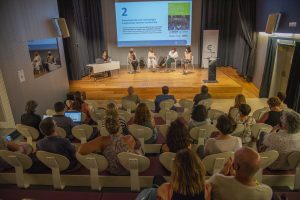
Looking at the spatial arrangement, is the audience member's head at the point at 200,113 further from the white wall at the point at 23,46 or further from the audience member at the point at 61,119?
the white wall at the point at 23,46

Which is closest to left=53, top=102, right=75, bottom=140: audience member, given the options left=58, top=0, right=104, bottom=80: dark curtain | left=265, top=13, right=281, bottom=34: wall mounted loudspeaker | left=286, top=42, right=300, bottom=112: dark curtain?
left=286, top=42, right=300, bottom=112: dark curtain

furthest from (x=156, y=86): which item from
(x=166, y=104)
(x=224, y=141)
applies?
(x=224, y=141)

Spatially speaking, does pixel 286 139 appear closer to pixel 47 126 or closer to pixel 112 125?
pixel 112 125

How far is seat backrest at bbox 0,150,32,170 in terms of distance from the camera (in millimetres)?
2609

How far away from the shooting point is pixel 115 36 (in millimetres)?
11234

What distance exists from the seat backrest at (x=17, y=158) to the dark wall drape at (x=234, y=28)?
8643mm

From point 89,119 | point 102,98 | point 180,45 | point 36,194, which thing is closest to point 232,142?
point 36,194

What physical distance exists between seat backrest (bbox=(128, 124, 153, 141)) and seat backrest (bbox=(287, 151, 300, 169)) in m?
1.67

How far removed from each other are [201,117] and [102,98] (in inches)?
208

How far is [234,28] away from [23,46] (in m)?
9.11

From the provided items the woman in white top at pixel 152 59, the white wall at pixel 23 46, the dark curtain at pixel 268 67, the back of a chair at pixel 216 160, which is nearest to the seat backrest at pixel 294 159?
the back of a chair at pixel 216 160

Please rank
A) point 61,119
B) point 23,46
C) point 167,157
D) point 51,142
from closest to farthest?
point 167,157 < point 51,142 < point 61,119 < point 23,46

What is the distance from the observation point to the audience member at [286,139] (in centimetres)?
262

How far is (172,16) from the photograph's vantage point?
10.3 meters
